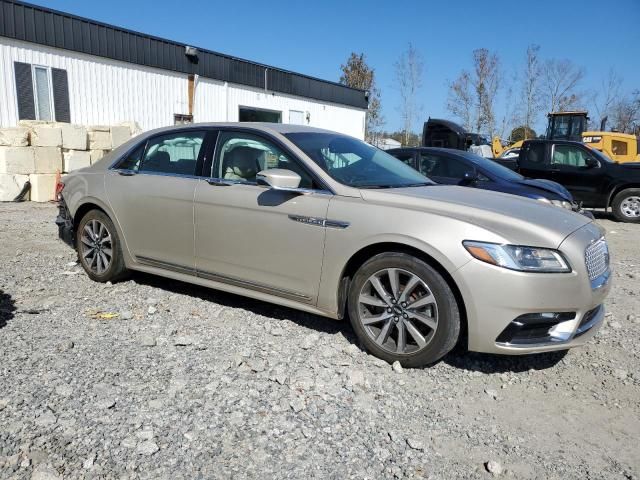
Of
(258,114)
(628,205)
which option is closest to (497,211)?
(628,205)

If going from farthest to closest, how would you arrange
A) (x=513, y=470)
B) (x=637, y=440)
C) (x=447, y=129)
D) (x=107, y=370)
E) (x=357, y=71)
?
1. (x=357, y=71)
2. (x=447, y=129)
3. (x=107, y=370)
4. (x=637, y=440)
5. (x=513, y=470)

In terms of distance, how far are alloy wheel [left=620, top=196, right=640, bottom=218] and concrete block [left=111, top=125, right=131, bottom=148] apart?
12216mm

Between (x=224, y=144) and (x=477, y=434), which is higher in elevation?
(x=224, y=144)

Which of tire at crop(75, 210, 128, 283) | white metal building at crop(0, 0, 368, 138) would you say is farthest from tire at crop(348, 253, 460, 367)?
white metal building at crop(0, 0, 368, 138)

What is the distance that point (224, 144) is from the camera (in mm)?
4508

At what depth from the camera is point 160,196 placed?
467 cm

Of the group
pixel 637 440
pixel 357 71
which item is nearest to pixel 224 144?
pixel 637 440

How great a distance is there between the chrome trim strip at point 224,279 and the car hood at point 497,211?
2.98 ft

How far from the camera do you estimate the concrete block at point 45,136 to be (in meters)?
12.5

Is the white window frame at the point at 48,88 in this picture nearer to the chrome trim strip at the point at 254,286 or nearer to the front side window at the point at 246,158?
the front side window at the point at 246,158

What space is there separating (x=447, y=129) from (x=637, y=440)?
2045 centimetres

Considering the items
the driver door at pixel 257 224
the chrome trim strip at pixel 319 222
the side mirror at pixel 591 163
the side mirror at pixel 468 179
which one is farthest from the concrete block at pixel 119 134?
the chrome trim strip at pixel 319 222

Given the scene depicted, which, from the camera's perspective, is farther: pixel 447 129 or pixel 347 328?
pixel 447 129

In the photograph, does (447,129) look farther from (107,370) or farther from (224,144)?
(107,370)
